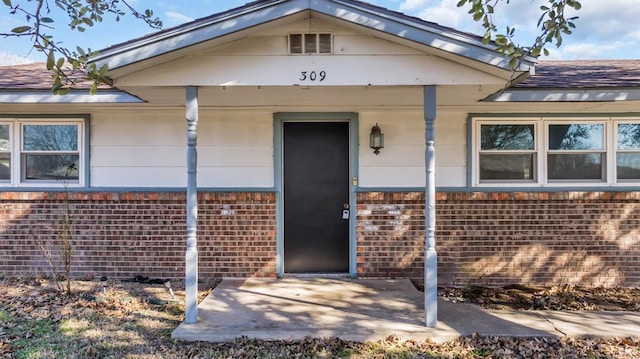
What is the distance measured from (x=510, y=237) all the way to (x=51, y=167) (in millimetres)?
6837

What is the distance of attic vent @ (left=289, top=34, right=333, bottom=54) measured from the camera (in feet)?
13.6

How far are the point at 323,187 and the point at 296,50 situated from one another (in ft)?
7.65

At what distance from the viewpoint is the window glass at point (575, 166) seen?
231 inches

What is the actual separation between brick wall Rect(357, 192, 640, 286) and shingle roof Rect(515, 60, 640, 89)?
1.58 metres

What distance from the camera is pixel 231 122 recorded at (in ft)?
19.2

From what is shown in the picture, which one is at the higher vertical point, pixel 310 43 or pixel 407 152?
pixel 310 43

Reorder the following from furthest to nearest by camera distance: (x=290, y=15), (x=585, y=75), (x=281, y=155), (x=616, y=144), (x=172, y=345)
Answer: (x=281, y=155)
(x=616, y=144)
(x=585, y=75)
(x=290, y=15)
(x=172, y=345)

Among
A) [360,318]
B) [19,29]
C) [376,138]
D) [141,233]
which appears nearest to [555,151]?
[376,138]

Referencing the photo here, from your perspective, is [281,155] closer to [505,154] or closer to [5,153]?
[505,154]

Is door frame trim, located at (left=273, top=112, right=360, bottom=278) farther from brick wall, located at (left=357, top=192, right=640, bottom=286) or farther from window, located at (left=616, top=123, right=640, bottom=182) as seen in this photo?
window, located at (left=616, top=123, right=640, bottom=182)

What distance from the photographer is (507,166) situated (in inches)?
231

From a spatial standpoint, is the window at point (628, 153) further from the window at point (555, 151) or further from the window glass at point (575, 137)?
the window glass at point (575, 137)

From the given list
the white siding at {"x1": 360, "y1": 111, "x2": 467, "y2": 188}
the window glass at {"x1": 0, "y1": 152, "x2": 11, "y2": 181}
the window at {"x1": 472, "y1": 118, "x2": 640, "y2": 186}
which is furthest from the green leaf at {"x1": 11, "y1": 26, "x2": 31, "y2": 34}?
the window at {"x1": 472, "y1": 118, "x2": 640, "y2": 186}

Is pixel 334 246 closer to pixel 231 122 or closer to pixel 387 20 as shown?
pixel 231 122
